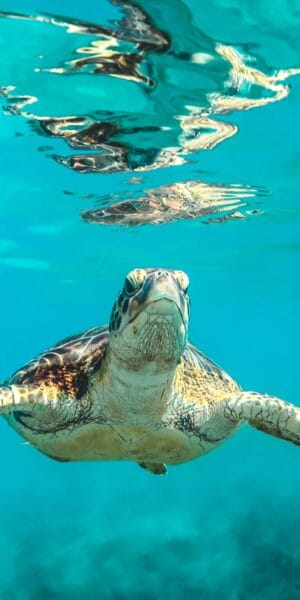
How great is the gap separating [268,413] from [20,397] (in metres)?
2.23

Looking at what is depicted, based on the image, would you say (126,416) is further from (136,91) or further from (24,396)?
(136,91)

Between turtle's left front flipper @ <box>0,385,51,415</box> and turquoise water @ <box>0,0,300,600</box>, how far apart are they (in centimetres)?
464

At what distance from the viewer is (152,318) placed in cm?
418

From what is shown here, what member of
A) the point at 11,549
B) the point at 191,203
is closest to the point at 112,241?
the point at 191,203

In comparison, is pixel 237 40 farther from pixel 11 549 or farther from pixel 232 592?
pixel 11 549

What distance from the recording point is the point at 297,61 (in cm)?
841

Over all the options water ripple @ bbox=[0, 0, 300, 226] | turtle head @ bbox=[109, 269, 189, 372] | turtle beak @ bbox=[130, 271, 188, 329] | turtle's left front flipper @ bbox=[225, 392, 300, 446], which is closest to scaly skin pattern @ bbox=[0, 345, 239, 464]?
turtle's left front flipper @ bbox=[225, 392, 300, 446]

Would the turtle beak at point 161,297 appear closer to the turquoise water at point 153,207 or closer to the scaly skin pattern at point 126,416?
the scaly skin pattern at point 126,416

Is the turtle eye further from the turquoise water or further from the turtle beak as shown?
the turquoise water

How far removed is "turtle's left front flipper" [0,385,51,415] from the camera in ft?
16.9

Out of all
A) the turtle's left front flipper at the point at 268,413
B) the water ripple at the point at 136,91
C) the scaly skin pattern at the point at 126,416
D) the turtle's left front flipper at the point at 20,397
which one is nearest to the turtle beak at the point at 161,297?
the scaly skin pattern at the point at 126,416

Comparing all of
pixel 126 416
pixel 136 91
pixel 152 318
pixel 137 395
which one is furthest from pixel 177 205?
pixel 152 318

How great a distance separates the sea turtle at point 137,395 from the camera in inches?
168

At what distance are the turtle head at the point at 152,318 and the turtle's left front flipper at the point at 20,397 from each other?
107 centimetres
